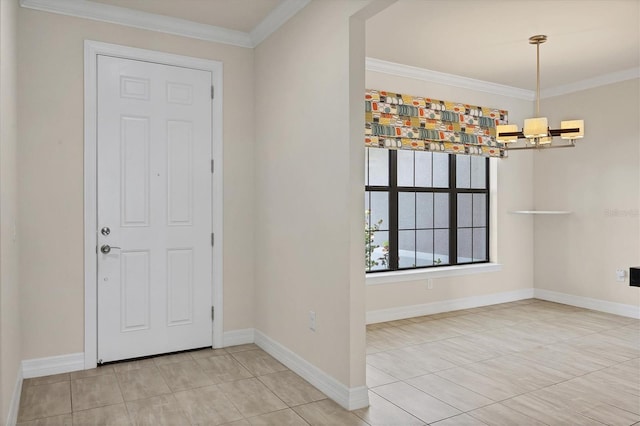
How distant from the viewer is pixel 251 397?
9.88 ft

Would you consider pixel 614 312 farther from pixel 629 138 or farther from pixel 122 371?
pixel 122 371

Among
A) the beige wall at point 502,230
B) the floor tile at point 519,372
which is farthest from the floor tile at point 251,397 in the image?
the beige wall at point 502,230

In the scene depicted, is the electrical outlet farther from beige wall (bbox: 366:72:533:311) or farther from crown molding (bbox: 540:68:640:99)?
crown molding (bbox: 540:68:640:99)

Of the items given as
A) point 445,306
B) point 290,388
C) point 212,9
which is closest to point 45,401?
point 290,388

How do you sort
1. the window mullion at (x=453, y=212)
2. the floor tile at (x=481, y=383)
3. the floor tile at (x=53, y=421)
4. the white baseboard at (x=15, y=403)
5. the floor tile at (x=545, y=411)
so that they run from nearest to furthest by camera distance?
the white baseboard at (x=15, y=403), the floor tile at (x=53, y=421), the floor tile at (x=545, y=411), the floor tile at (x=481, y=383), the window mullion at (x=453, y=212)

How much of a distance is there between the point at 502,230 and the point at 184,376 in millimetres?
4328

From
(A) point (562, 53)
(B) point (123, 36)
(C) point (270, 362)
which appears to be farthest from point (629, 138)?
(B) point (123, 36)

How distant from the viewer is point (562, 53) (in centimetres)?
462

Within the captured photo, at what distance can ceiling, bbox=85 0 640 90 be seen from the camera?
3.51 meters

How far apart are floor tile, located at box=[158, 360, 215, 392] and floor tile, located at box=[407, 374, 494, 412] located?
1.47 metres

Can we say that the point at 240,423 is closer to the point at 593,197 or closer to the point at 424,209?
the point at 424,209

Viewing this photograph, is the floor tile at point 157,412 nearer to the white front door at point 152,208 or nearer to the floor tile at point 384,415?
the white front door at point 152,208

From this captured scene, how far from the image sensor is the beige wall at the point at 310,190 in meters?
2.89

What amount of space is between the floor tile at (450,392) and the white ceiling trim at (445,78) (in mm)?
3100
